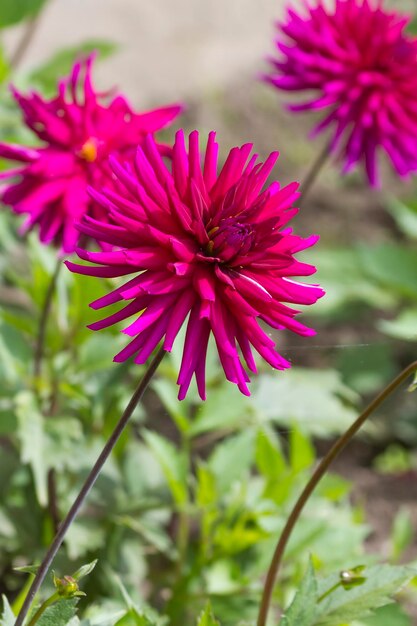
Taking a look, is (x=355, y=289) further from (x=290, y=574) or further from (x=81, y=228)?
(x=81, y=228)

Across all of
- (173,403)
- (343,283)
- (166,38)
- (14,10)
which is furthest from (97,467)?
(166,38)

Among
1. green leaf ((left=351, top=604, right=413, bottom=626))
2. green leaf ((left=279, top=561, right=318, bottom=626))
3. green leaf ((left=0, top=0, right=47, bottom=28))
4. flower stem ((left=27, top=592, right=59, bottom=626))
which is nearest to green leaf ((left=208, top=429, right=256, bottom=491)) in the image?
green leaf ((left=351, top=604, right=413, bottom=626))

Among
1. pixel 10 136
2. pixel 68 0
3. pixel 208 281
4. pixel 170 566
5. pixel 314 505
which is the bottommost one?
pixel 170 566

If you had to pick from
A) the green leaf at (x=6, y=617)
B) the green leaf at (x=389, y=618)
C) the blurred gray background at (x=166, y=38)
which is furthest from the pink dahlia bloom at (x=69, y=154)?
the blurred gray background at (x=166, y=38)

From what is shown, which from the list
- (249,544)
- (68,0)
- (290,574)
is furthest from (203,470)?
(68,0)

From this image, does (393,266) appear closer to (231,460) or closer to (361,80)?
(231,460)

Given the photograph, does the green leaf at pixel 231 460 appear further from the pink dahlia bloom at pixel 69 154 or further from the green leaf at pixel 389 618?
the pink dahlia bloom at pixel 69 154
